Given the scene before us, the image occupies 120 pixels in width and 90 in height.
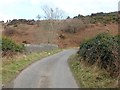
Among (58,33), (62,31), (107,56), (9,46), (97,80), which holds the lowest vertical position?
(58,33)

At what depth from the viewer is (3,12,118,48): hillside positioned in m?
79.8

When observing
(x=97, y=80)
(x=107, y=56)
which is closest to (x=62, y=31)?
(x=107, y=56)

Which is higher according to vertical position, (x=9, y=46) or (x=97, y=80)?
(x=97, y=80)

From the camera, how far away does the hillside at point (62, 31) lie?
262 ft

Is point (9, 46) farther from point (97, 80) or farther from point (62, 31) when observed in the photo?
point (62, 31)

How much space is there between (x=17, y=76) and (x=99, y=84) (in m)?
6.45

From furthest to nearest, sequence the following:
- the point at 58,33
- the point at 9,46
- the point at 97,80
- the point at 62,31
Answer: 1. the point at 62,31
2. the point at 58,33
3. the point at 9,46
4. the point at 97,80

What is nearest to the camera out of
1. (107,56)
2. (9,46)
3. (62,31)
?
(107,56)

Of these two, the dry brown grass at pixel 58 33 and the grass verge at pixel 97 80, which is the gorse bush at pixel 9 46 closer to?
the grass verge at pixel 97 80

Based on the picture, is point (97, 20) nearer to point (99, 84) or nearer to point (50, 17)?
point (50, 17)

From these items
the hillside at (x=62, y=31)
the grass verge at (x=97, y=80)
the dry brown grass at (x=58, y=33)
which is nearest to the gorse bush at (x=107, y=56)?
the grass verge at (x=97, y=80)

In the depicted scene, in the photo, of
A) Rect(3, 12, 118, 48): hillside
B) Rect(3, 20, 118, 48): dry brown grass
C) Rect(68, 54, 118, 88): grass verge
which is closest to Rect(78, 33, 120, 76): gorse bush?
Rect(68, 54, 118, 88): grass verge

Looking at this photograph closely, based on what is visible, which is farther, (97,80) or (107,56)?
(107,56)

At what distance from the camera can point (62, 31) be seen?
293 ft
